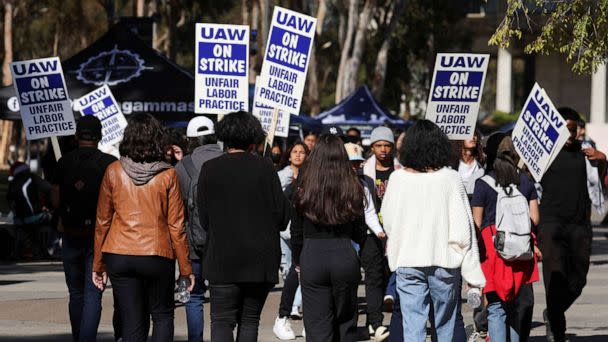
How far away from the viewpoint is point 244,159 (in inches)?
323

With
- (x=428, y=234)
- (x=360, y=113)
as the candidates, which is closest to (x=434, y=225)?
(x=428, y=234)

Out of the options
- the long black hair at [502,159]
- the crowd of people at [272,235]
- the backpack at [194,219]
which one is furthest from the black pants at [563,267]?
the backpack at [194,219]

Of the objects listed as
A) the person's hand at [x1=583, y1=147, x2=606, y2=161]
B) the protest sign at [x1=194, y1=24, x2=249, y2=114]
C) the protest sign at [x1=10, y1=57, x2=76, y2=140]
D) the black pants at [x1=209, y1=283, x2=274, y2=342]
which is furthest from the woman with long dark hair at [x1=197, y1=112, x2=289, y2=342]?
the protest sign at [x1=10, y1=57, x2=76, y2=140]

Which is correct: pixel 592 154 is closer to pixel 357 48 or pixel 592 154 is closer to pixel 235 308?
pixel 235 308

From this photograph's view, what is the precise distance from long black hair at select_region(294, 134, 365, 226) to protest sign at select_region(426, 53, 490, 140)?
202 inches

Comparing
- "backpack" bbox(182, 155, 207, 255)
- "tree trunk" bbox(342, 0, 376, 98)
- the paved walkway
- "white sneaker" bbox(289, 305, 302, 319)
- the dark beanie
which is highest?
"tree trunk" bbox(342, 0, 376, 98)

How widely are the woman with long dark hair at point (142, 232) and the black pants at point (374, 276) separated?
2963mm

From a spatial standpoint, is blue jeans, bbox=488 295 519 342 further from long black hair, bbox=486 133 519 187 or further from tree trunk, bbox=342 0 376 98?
tree trunk, bbox=342 0 376 98

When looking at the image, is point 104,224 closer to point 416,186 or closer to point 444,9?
point 416,186

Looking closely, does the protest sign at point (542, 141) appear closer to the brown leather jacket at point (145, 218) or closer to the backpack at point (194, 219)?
the backpack at point (194, 219)

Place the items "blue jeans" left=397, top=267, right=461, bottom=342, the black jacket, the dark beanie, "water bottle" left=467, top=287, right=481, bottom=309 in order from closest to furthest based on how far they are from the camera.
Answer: the black jacket, "blue jeans" left=397, top=267, right=461, bottom=342, "water bottle" left=467, top=287, right=481, bottom=309, the dark beanie

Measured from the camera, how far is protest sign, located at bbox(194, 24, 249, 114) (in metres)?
13.1

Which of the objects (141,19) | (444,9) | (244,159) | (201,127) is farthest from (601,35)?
(444,9)

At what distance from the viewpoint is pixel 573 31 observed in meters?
11.9
